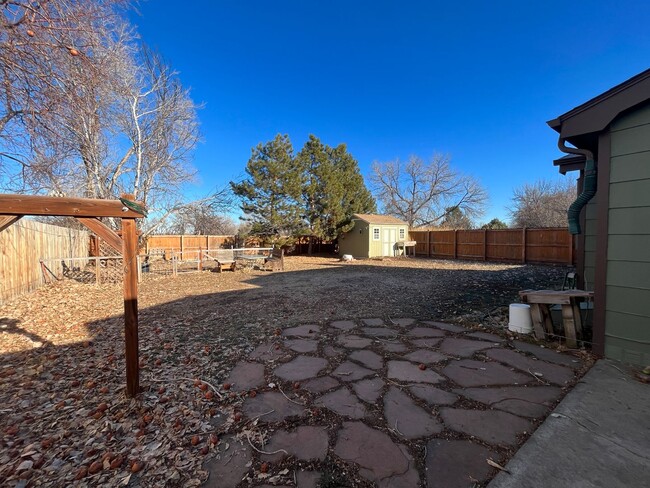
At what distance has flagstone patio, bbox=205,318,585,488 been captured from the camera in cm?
157

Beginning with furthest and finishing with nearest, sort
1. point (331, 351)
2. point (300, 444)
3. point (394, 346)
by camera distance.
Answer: point (394, 346) < point (331, 351) < point (300, 444)

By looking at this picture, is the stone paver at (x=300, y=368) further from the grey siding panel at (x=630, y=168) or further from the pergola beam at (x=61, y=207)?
the grey siding panel at (x=630, y=168)

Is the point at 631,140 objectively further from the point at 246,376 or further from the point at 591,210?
the point at 246,376

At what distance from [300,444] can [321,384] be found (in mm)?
739

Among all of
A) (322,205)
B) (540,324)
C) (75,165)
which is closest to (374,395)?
(540,324)

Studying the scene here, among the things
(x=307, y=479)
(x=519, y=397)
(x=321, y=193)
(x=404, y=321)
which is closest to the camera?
(x=307, y=479)

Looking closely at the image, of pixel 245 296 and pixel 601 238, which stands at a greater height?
pixel 601 238

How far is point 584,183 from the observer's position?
11.8 feet

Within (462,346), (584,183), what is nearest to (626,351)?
(462,346)

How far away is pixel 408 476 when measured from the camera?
1.51 meters

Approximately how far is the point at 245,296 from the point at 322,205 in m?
12.4

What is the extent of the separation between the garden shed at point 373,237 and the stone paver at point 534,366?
1491cm

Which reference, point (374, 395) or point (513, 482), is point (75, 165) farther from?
point (513, 482)

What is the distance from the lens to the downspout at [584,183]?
338cm
